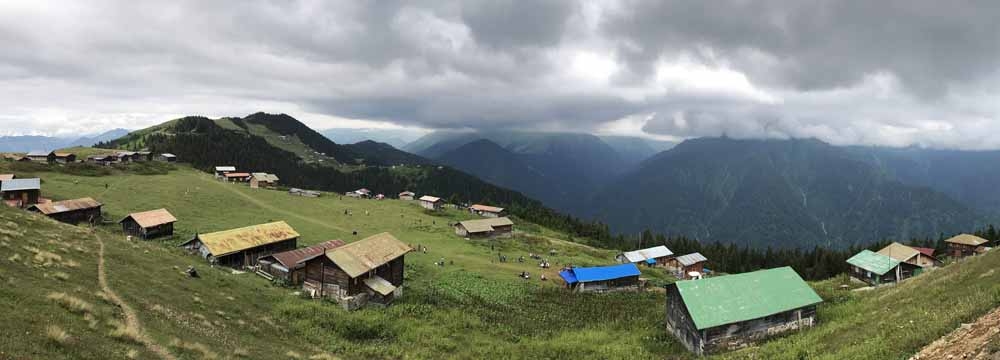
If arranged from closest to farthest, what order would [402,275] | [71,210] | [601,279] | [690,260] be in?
[402,275] → [71,210] → [601,279] → [690,260]

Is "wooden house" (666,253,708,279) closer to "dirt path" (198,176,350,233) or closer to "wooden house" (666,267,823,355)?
"wooden house" (666,267,823,355)

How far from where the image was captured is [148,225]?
60.3m

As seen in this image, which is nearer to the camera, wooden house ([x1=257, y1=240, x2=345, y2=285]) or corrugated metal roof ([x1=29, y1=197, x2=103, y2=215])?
wooden house ([x1=257, y1=240, x2=345, y2=285])

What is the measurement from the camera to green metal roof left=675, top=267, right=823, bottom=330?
103 feet

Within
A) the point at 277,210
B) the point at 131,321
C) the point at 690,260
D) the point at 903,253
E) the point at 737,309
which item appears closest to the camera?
the point at 131,321

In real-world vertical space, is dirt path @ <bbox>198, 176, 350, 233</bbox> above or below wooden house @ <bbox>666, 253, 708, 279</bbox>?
above

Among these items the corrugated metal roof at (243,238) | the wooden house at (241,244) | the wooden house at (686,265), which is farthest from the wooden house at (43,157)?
the wooden house at (686,265)

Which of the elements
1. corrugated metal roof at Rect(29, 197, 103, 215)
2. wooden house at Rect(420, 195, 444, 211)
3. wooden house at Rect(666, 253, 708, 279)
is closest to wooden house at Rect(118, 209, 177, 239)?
corrugated metal roof at Rect(29, 197, 103, 215)

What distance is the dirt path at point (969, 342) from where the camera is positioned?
14.8 m

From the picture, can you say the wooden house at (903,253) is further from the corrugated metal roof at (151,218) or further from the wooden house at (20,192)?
the wooden house at (20,192)

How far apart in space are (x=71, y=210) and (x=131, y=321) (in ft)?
188

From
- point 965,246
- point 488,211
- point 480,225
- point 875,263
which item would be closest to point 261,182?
point 488,211

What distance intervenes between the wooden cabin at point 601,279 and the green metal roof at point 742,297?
88.5 ft

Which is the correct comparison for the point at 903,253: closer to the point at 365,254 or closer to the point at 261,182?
the point at 365,254
